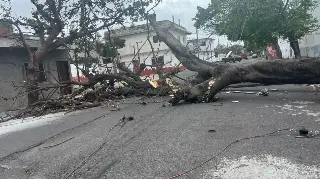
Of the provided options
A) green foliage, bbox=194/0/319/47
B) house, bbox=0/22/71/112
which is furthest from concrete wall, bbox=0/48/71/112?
green foliage, bbox=194/0/319/47

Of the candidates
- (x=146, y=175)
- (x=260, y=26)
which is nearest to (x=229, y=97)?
(x=146, y=175)

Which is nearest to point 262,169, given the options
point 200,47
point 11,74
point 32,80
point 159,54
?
point 32,80

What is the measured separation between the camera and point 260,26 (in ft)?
57.0

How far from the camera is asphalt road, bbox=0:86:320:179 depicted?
Answer: 11.0ft

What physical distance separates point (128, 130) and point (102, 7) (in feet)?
26.1

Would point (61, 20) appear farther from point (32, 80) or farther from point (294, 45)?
point (294, 45)

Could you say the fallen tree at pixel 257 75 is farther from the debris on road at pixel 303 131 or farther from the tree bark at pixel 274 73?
the debris on road at pixel 303 131

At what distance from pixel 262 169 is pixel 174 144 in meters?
1.27

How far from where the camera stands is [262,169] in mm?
3121

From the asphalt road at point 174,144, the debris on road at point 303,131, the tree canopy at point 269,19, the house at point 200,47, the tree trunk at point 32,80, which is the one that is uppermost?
the tree canopy at point 269,19

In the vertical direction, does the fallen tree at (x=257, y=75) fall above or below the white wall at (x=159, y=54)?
below

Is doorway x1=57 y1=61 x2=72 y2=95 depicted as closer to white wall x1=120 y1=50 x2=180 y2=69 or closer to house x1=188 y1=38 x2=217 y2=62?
white wall x1=120 y1=50 x2=180 y2=69

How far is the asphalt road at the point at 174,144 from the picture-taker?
11.0 ft

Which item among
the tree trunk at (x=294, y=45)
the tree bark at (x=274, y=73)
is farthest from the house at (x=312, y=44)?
the tree bark at (x=274, y=73)
